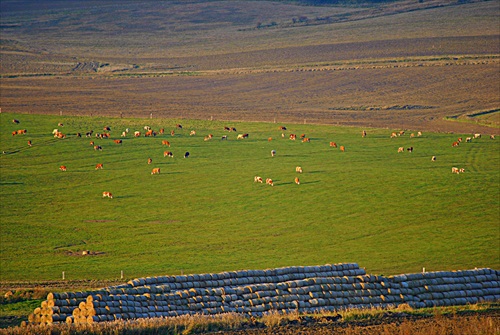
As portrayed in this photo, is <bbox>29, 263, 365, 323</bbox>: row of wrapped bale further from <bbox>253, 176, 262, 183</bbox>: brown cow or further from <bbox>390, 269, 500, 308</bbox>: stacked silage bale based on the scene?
<bbox>253, 176, 262, 183</bbox>: brown cow

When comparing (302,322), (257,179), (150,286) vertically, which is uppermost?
(150,286)

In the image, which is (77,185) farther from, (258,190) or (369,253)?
(369,253)

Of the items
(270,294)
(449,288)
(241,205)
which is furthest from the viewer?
(241,205)

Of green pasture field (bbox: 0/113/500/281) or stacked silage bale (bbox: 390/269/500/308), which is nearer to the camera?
stacked silage bale (bbox: 390/269/500/308)

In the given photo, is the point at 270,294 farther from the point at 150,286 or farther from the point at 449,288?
the point at 449,288

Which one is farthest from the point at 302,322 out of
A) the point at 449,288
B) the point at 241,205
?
the point at 241,205

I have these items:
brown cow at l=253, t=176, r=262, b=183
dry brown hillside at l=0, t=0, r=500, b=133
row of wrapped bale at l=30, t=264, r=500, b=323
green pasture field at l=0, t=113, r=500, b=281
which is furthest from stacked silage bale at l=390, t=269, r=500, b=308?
dry brown hillside at l=0, t=0, r=500, b=133
